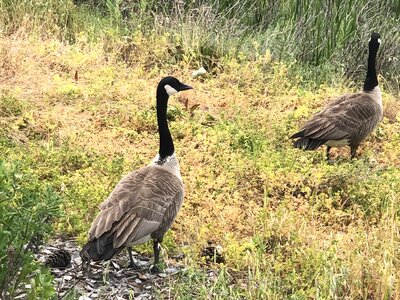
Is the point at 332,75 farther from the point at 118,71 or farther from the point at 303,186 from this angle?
the point at 303,186

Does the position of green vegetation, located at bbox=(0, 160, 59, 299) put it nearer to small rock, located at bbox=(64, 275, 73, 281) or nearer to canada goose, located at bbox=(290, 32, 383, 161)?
small rock, located at bbox=(64, 275, 73, 281)

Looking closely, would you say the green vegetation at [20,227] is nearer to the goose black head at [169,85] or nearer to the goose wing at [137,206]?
the goose wing at [137,206]

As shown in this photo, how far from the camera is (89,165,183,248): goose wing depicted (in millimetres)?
4133

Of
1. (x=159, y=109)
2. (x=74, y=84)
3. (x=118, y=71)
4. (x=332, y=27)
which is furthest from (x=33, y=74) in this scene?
(x=332, y=27)

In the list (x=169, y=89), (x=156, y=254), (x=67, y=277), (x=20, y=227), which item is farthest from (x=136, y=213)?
(x=169, y=89)

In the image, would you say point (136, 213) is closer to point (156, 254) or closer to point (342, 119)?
point (156, 254)

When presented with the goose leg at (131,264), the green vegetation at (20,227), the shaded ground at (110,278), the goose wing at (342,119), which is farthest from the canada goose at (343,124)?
the green vegetation at (20,227)

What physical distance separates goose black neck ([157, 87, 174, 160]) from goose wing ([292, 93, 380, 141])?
1.80 meters

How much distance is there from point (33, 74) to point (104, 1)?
403cm

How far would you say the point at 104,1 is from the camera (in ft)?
38.3

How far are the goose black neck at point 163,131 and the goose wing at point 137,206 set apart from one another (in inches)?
12.2

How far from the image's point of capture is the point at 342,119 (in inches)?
269

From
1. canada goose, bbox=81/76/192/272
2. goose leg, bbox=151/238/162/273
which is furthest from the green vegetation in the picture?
goose leg, bbox=151/238/162/273

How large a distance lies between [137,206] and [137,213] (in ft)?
0.19
